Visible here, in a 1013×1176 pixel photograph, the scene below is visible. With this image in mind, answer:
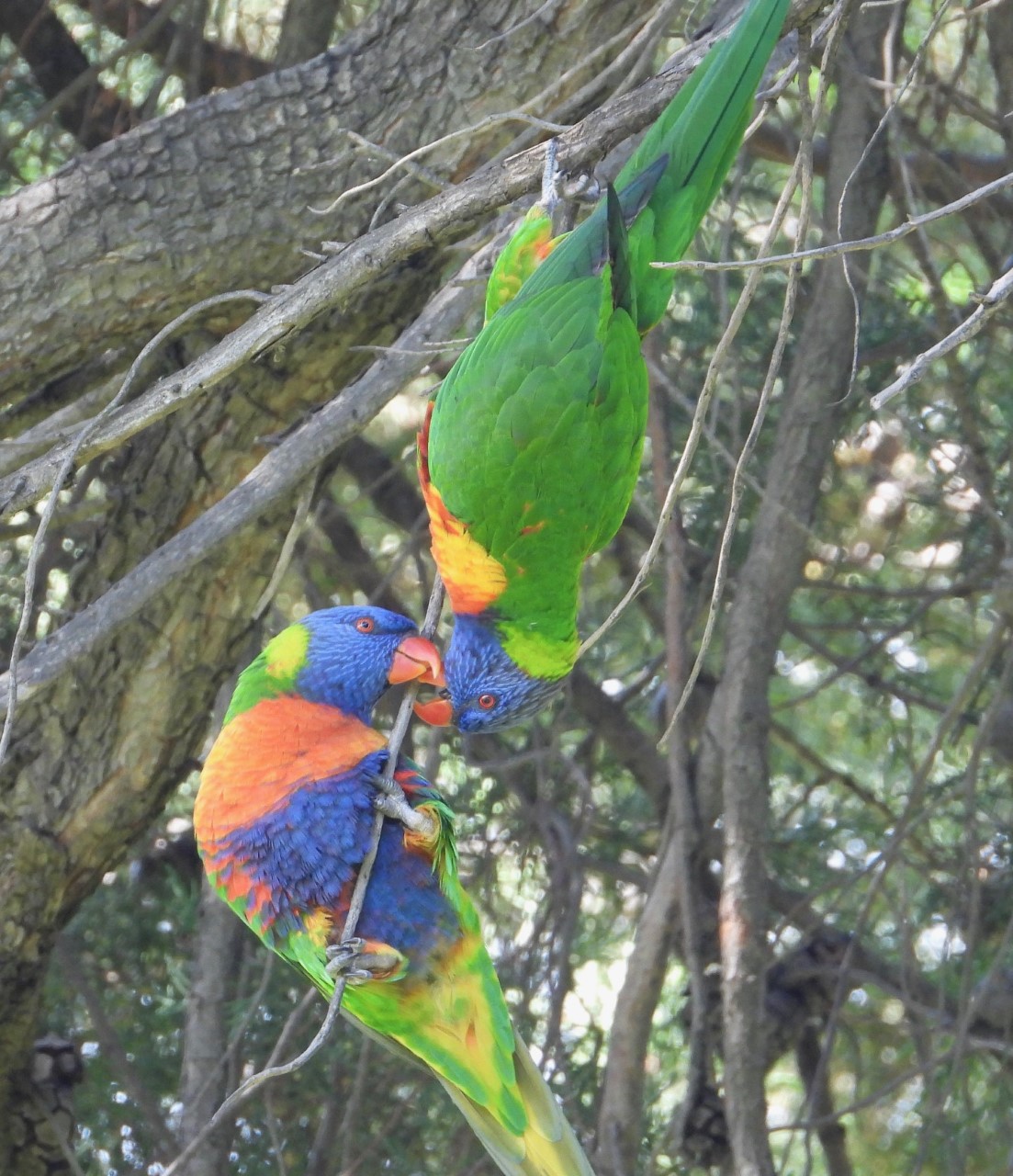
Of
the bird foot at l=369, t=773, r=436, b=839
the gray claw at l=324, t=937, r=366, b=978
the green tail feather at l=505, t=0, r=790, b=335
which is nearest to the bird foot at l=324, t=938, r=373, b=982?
the gray claw at l=324, t=937, r=366, b=978

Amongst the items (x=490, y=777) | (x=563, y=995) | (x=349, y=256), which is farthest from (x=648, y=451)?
(x=349, y=256)

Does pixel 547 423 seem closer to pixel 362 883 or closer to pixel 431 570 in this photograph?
pixel 362 883

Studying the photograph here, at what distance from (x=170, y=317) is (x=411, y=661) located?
28.5 inches

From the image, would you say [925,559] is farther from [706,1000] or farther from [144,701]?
[144,701]

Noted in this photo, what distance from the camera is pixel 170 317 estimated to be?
2152mm

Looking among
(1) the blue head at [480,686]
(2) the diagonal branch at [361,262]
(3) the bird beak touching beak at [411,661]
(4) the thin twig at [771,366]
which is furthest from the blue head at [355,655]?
(4) the thin twig at [771,366]

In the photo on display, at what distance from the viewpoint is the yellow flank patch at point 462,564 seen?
6.52ft

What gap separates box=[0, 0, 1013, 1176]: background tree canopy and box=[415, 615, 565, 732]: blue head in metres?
0.33

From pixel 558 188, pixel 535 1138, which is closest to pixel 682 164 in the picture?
pixel 558 188

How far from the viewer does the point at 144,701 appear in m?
2.28

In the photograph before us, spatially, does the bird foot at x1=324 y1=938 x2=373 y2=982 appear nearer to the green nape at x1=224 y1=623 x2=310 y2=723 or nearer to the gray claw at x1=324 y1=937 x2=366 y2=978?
the gray claw at x1=324 y1=937 x2=366 y2=978

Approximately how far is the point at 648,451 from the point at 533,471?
1.27 metres

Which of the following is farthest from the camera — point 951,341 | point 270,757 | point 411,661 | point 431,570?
point 431,570

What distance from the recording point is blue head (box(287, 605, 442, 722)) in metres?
1.86
